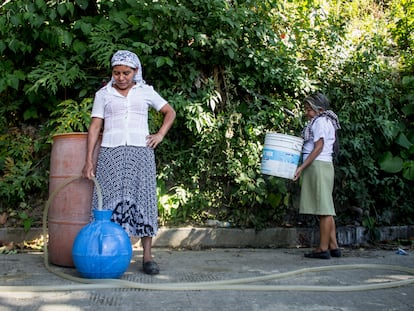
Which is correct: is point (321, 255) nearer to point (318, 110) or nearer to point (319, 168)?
point (319, 168)

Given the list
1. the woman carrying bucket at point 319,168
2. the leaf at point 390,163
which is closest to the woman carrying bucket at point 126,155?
the woman carrying bucket at point 319,168

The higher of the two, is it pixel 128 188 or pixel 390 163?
pixel 390 163

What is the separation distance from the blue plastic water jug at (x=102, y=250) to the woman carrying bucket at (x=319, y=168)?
1850 mm

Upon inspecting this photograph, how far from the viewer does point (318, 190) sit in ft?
15.3

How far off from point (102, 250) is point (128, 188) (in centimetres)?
60

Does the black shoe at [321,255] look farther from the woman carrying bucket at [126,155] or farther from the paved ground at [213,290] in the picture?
the woman carrying bucket at [126,155]

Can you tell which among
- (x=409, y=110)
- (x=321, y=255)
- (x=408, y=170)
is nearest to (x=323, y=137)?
(x=321, y=255)

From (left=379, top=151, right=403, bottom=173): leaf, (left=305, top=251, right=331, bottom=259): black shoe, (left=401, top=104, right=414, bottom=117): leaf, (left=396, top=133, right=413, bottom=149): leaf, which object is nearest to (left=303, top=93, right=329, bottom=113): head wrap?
(left=305, top=251, right=331, bottom=259): black shoe

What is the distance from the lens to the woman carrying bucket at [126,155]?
12.4 ft

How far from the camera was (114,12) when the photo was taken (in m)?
5.36

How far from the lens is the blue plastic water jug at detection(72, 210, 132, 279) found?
11.0ft

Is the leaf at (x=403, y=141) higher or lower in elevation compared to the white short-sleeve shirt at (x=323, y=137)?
higher

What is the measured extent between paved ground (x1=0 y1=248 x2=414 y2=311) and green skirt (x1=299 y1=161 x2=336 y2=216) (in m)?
0.49

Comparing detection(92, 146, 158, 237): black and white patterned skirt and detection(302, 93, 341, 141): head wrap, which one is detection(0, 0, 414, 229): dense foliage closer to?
detection(302, 93, 341, 141): head wrap
